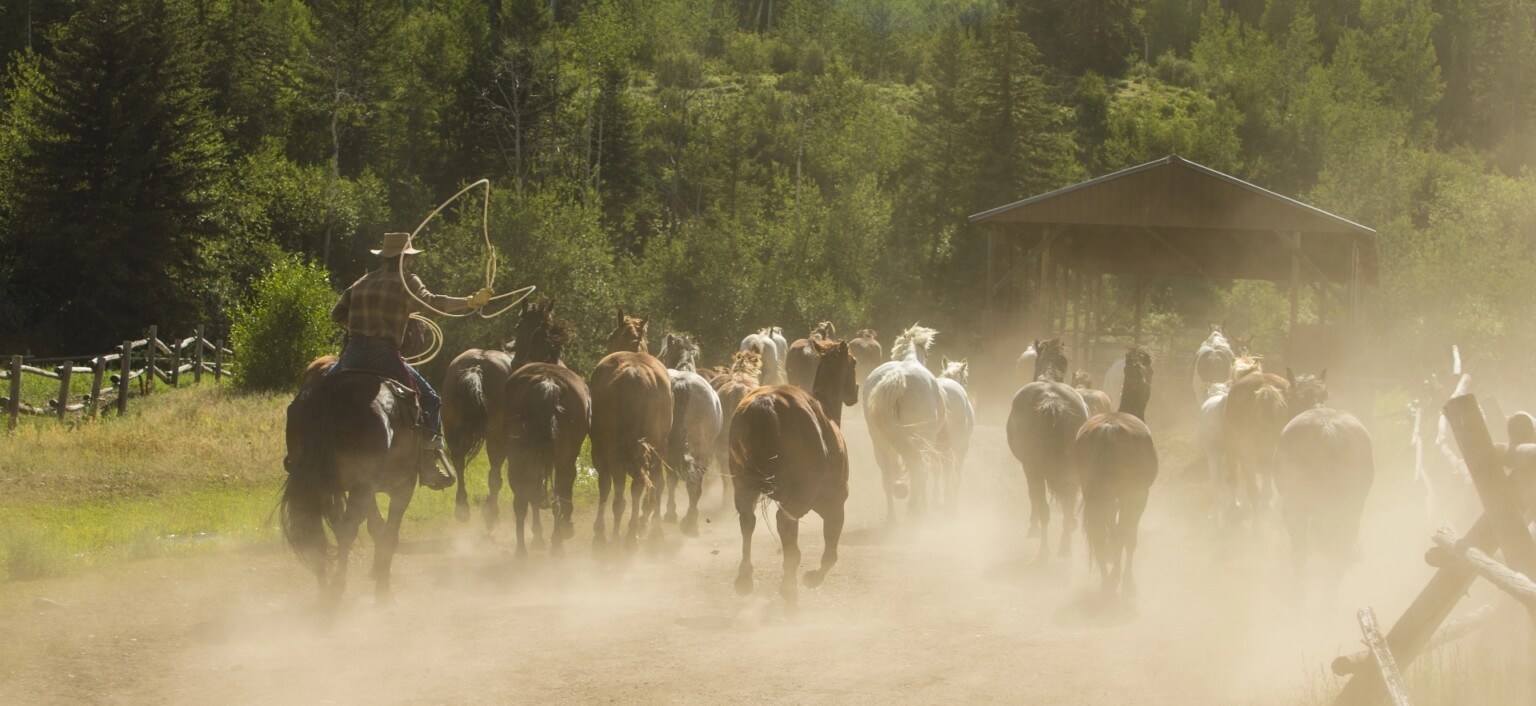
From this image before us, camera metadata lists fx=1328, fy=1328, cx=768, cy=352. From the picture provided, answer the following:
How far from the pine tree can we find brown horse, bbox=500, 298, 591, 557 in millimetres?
35748

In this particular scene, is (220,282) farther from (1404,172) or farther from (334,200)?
(1404,172)

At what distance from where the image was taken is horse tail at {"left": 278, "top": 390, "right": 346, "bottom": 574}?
9438 mm

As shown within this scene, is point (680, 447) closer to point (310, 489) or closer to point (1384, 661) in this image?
point (310, 489)

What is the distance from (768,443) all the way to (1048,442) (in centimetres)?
409

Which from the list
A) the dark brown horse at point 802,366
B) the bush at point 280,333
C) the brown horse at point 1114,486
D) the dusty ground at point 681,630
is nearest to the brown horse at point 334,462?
the dusty ground at point 681,630

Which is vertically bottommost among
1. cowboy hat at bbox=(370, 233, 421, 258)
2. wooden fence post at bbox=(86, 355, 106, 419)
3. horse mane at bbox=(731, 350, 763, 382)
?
wooden fence post at bbox=(86, 355, 106, 419)

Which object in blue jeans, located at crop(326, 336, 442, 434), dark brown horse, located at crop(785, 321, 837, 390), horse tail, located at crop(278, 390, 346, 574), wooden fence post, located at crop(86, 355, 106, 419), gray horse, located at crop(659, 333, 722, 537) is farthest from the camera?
wooden fence post, located at crop(86, 355, 106, 419)

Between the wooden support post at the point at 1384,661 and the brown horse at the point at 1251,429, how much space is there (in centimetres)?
783

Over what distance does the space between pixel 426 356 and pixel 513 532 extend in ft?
9.15

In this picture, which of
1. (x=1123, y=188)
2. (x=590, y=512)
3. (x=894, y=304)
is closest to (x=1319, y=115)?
(x=894, y=304)

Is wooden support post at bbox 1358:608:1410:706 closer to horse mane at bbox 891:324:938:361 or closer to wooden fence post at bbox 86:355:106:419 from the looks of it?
horse mane at bbox 891:324:938:361

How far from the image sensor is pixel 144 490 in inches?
738

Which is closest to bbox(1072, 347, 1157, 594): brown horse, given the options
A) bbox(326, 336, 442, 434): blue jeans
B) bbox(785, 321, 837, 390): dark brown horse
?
bbox(326, 336, 442, 434): blue jeans

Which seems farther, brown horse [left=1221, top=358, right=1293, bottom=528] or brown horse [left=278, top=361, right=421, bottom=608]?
brown horse [left=1221, top=358, right=1293, bottom=528]
